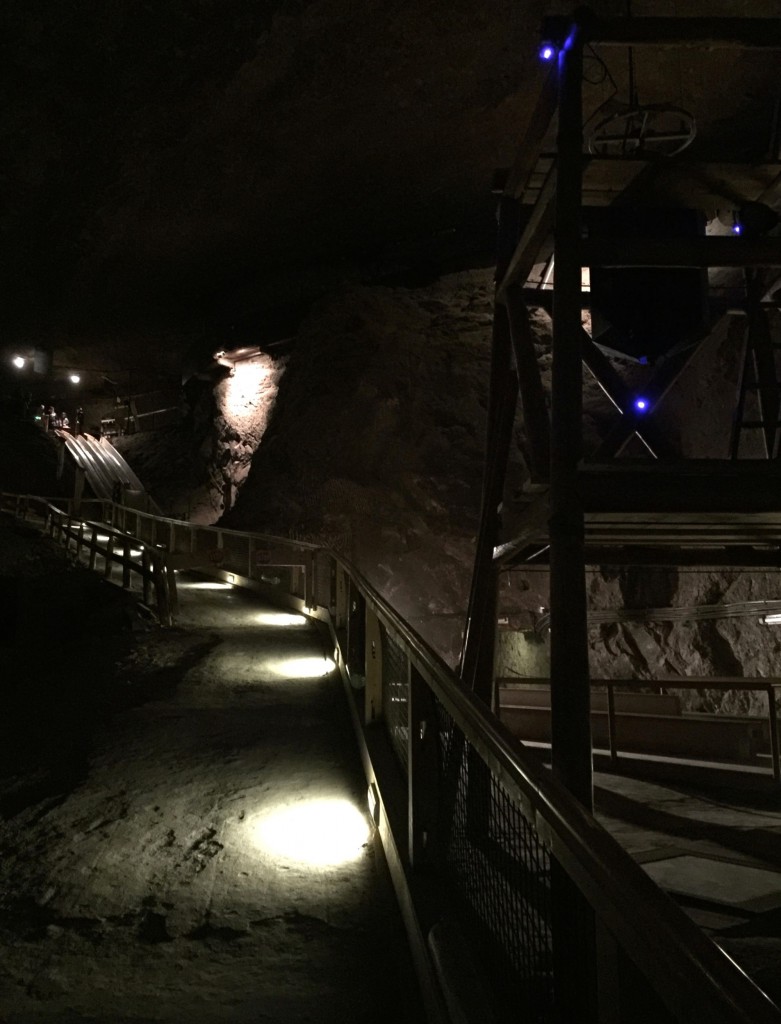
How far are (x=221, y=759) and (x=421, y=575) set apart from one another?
1543 cm

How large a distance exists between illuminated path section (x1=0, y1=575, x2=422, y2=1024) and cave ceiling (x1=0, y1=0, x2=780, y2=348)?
12.8m

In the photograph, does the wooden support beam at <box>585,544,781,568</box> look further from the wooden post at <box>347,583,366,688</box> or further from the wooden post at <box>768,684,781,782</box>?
the wooden post at <box>347,583,366,688</box>

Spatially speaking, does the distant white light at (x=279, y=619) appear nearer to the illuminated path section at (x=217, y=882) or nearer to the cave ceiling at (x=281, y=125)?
the illuminated path section at (x=217, y=882)

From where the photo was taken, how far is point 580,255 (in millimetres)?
5414

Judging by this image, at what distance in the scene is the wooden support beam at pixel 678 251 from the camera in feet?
17.8

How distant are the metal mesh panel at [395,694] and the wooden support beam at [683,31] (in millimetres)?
5074

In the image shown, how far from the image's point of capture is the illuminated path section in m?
3.01

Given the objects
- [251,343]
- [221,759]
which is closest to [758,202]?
[221,759]

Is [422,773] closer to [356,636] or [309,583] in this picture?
[356,636]

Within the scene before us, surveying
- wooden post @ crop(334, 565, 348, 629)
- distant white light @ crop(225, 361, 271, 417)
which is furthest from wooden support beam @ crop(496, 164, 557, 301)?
distant white light @ crop(225, 361, 271, 417)

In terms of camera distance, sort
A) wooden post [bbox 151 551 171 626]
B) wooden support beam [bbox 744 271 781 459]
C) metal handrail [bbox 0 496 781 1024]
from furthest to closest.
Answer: wooden post [bbox 151 551 171 626] < wooden support beam [bbox 744 271 781 459] < metal handrail [bbox 0 496 781 1024]

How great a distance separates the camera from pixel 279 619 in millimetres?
14023

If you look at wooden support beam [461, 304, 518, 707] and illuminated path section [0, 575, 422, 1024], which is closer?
illuminated path section [0, 575, 422, 1024]

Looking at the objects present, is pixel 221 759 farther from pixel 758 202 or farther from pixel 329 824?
pixel 758 202
